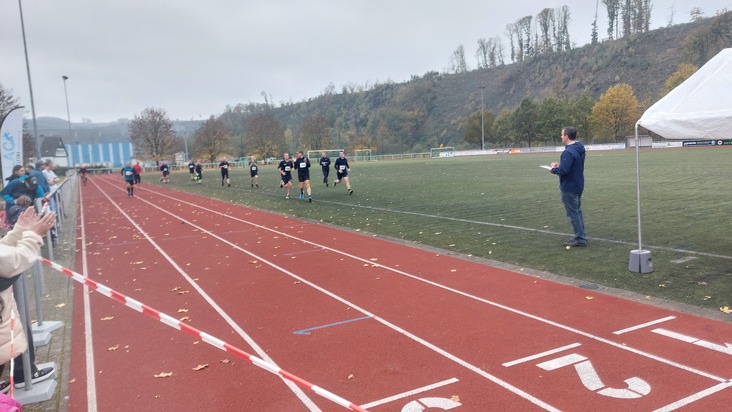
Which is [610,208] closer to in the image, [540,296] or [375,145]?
[540,296]

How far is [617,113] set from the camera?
6675cm

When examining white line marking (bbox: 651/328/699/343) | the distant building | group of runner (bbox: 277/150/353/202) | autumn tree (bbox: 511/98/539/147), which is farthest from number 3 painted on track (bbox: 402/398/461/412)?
the distant building

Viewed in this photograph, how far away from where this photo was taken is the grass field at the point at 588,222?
7391mm

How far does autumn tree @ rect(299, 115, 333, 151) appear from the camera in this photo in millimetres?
97438

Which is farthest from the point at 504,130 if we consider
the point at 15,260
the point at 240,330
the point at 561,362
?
the point at 15,260

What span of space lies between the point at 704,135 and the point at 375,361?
5182mm

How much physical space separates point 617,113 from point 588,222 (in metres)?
63.5

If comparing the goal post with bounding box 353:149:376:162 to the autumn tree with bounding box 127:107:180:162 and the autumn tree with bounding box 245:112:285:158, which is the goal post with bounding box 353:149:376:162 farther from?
the autumn tree with bounding box 127:107:180:162

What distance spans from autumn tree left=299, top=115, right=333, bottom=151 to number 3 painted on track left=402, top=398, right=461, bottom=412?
94548 millimetres

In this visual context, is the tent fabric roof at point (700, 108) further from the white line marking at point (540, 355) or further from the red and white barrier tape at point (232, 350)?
the red and white barrier tape at point (232, 350)

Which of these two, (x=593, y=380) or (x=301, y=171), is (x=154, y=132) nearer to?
(x=301, y=171)

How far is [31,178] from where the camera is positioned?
39.0 ft

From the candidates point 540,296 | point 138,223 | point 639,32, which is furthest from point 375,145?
point 540,296

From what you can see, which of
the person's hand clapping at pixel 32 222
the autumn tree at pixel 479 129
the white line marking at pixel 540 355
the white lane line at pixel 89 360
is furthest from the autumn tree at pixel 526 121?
the person's hand clapping at pixel 32 222
